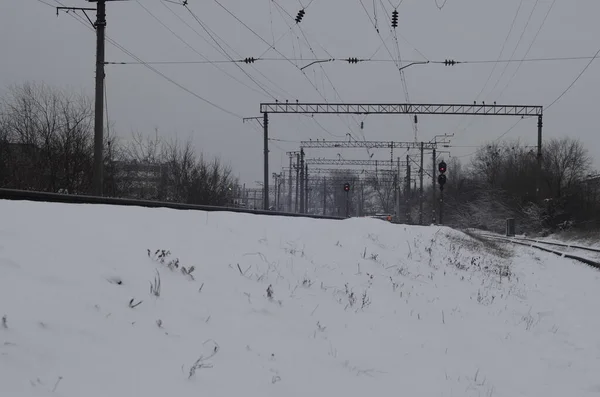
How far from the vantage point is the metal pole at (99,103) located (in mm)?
16609

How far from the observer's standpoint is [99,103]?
16797mm

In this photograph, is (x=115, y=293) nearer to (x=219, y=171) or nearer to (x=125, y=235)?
(x=125, y=235)

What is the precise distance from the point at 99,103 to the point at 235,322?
47.0 ft

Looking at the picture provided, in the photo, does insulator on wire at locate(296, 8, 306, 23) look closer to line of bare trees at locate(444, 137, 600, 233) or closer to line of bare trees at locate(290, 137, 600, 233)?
line of bare trees at locate(290, 137, 600, 233)

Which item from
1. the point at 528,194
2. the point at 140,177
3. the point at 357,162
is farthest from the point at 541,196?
the point at 140,177

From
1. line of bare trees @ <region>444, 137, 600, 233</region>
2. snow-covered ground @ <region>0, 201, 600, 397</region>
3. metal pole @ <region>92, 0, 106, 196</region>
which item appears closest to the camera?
snow-covered ground @ <region>0, 201, 600, 397</region>

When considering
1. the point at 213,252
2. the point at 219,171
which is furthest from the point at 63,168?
the point at 213,252

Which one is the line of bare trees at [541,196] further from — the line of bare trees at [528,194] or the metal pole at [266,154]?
the metal pole at [266,154]

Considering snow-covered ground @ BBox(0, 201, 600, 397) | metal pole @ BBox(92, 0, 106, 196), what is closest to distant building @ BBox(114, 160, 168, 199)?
metal pole @ BBox(92, 0, 106, 196)

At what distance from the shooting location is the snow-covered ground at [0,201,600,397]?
334 cm

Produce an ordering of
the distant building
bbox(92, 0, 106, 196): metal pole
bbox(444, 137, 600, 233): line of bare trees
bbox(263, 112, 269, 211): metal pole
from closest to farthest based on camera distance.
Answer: bbox(92, 0, 106, 196): metal pole
the distant building
bbox(263, 112, 269, 211): metal pole
bbox(444, 137, 600, 233): line of bare trees

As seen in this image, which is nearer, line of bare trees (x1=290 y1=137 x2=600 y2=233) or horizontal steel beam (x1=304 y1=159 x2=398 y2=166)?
line of bare trees (x1=290 y1=137 x2=600 y2=233)

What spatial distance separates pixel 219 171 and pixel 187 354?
123 ft

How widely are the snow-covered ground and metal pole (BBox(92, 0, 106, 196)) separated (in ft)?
30.7
